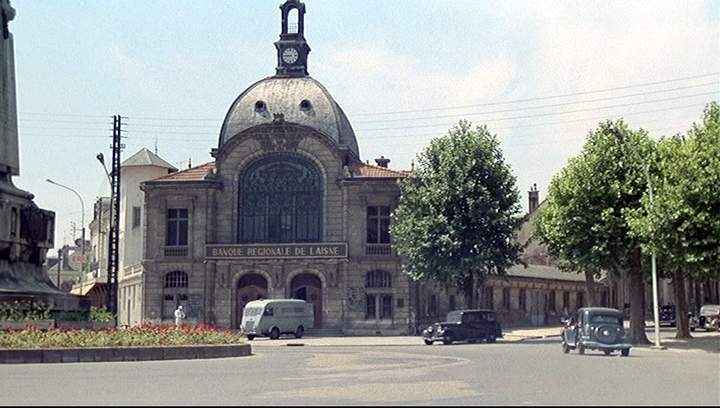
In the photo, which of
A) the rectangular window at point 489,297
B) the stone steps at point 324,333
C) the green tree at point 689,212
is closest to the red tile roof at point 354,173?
the stone steps at point 324,333

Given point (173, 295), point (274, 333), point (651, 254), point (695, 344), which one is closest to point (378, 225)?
point (274, 333)

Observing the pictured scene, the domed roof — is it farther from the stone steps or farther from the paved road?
the paved road

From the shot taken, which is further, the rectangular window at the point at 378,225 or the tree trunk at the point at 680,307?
the rectangular window at the point at 378,225

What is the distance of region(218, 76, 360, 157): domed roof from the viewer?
205ft

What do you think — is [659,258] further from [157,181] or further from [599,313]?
[157,181]

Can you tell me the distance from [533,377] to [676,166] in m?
15.9

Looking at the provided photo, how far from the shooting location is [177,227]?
60250 millimetres

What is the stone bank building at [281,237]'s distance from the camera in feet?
189

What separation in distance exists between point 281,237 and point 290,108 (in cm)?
898

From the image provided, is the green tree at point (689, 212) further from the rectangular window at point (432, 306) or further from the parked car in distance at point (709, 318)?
the rectangular window at point (432, 306)

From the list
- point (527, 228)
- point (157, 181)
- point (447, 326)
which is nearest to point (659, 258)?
point (447, 326)

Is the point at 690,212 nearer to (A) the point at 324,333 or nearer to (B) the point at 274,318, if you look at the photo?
(B) the point at 274,318

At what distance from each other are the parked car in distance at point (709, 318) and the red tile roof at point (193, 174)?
29558mm

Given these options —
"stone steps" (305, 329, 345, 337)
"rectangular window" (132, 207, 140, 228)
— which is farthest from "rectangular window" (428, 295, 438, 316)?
"rectangular window" (132, 207, 140, 228)
